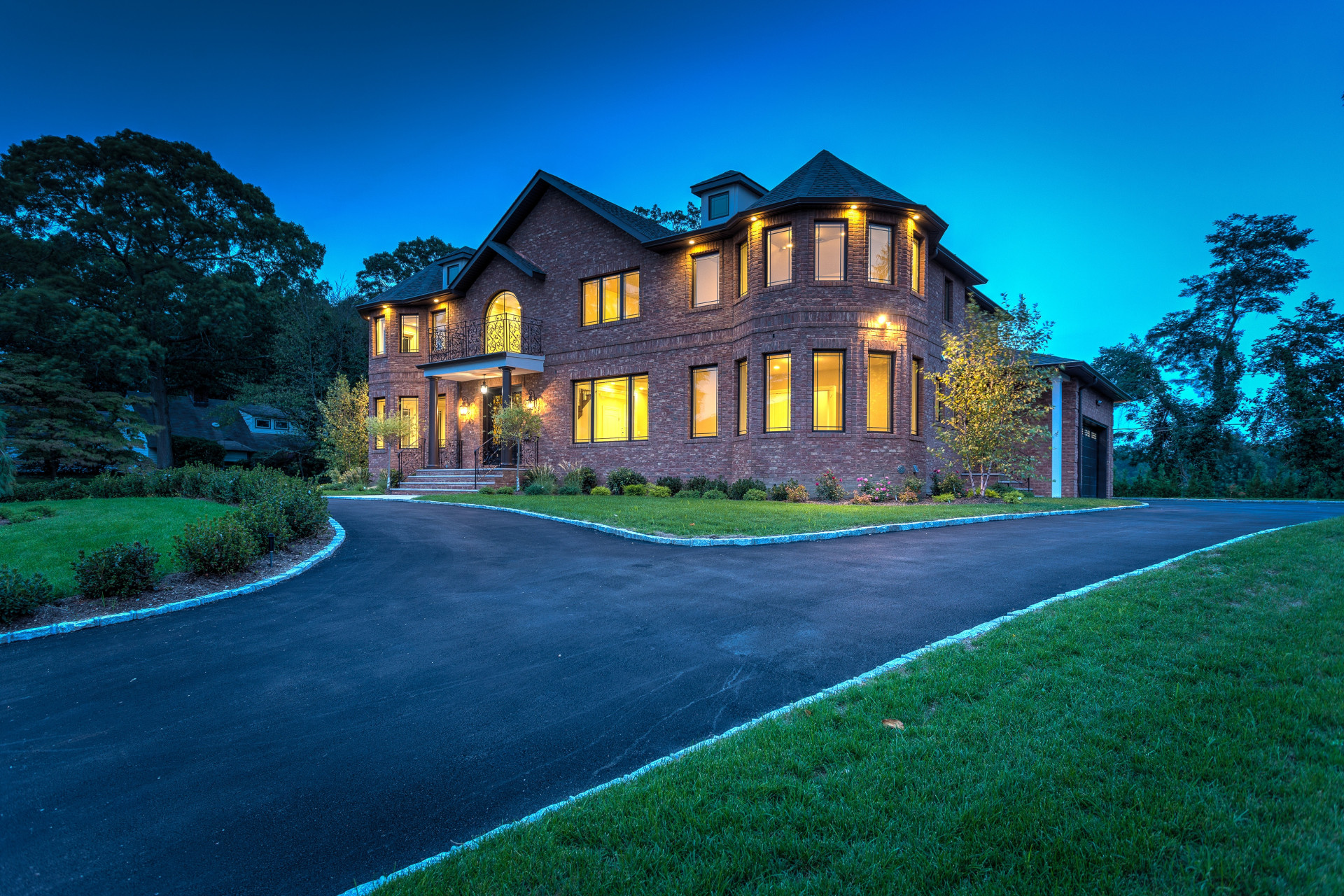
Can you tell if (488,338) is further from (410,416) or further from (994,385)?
(994,385)

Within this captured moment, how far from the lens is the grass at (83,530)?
7.23 meters

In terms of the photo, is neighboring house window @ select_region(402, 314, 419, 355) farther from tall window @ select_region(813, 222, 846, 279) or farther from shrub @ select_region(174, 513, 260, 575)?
shrub @ select_region(174, 513, 260, 575)

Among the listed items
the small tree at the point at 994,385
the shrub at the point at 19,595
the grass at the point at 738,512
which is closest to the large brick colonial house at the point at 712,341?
the small tree at the point at 994,385

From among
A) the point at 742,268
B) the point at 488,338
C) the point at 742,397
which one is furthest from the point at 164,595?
the point at 488,338

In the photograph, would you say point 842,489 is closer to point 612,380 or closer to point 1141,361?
point 612,380

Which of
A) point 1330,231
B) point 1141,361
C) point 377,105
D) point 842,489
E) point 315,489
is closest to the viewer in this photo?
point 315,489

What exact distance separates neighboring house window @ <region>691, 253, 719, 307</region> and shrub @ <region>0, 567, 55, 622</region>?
1501cm

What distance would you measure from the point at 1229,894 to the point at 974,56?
27727mm

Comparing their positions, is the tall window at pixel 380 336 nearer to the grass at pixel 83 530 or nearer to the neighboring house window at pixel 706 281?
the grass at pixel 83 530

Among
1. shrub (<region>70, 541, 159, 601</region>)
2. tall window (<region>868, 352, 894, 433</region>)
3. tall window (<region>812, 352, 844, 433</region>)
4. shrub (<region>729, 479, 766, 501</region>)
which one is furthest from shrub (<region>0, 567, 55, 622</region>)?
tall window (<region>868, 352, 894, 433</region>)

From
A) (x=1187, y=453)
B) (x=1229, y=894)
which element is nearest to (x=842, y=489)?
(x=1229, y=894)

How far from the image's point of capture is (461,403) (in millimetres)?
23453

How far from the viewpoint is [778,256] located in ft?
52.9

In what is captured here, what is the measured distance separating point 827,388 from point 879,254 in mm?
3940
